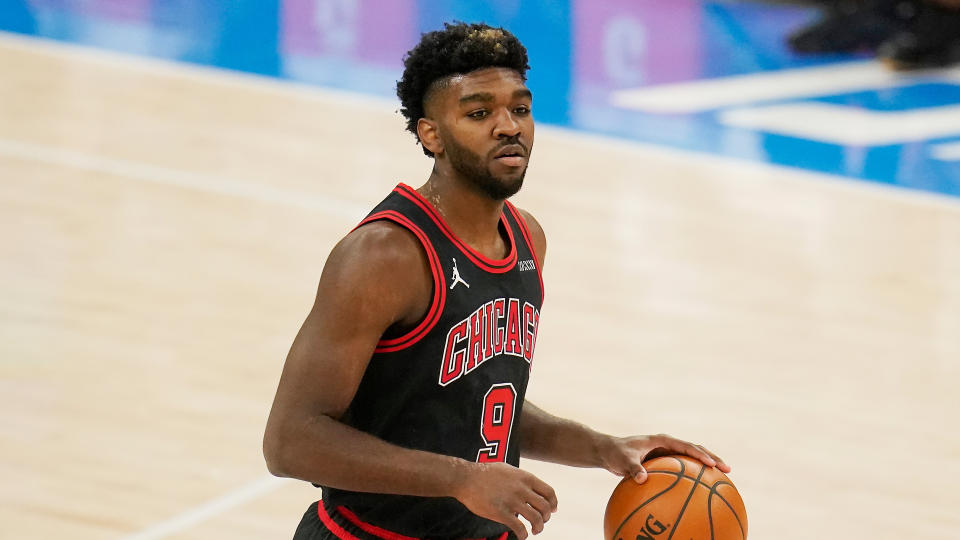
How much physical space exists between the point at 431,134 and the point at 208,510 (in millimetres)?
2783

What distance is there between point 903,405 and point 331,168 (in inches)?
167

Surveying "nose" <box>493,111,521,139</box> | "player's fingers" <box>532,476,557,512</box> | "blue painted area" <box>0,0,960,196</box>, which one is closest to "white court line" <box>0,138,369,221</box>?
"blue painted area" <box>0,0,960,196</box>

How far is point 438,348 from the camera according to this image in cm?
299

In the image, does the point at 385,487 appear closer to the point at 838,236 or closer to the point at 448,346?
the point at 448,346

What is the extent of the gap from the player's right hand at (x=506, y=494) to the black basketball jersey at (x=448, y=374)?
0.29 m

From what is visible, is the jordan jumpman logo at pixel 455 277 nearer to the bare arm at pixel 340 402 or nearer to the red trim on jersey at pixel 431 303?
the red trim on jersey at pixel 431 303

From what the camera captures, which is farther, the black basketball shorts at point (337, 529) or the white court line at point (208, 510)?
the white court line at point (208, 510)

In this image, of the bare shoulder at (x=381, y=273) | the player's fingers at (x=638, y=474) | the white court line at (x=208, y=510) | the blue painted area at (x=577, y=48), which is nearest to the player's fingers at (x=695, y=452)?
the player's fingers at (x=638, y=474)

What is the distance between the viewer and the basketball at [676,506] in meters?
3.19

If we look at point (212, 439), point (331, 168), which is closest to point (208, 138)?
point (331, 168)

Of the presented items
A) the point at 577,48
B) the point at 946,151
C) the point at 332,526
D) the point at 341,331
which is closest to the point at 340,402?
the point at 341,331

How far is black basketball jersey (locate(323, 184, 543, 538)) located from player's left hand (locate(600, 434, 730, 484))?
0.75 feet

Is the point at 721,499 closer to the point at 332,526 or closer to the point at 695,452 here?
the point at 695,452

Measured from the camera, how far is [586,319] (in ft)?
24.3
